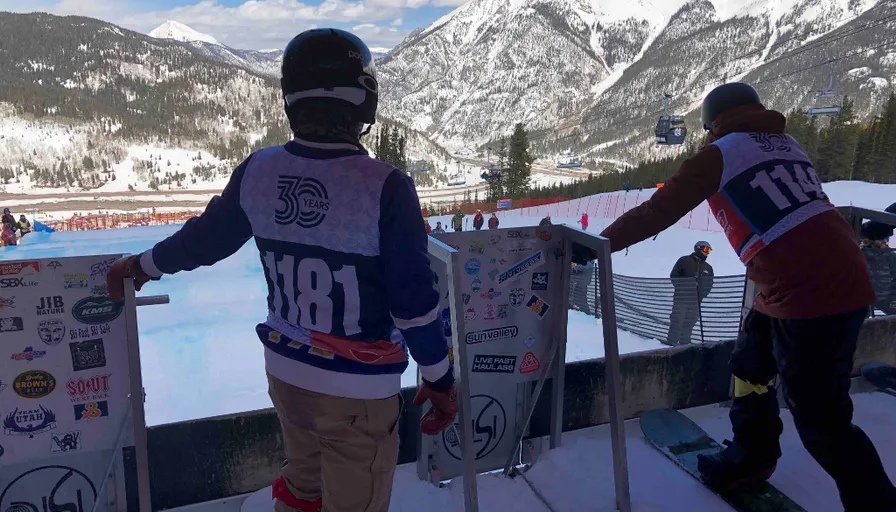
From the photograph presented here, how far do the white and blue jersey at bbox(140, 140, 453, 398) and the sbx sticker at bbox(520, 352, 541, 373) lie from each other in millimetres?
1149

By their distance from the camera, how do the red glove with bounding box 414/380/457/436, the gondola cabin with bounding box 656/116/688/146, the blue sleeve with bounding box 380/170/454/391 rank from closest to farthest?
the blue sleeve with bounding box 380/170/454/391, the red glove with bounding box 414/380/457/436, the gondola cabin with bounding box 656/116/688/146

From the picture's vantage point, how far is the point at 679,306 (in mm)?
6605

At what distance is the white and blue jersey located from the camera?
1.39m

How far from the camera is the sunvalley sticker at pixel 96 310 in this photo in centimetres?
206

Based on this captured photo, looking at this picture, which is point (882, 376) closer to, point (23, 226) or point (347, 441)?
point (347, 441)

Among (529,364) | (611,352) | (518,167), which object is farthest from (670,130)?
(611,352)

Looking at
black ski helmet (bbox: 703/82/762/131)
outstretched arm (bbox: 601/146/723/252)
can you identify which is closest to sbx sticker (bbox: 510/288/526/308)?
outstretched arm (bbox: 601/146/723/252)

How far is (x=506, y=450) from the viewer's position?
9.05ft

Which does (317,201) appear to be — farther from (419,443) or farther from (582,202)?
(582,202)

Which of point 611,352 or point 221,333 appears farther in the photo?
point 221,333

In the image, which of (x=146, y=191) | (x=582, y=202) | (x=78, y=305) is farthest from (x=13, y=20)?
(x=78, y=305)

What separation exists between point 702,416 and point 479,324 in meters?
1.76

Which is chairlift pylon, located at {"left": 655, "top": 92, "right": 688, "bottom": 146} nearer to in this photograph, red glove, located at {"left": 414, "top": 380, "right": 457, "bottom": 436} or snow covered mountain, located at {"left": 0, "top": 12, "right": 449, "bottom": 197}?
red glove, located at {"left": 414, "top": 380, "right": 457, "bottom": 436}

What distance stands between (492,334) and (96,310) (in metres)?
1.63
